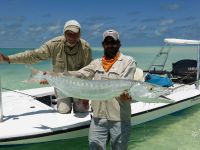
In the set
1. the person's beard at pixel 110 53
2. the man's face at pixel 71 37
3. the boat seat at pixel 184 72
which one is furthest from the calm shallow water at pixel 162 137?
the person's beard at pixel 110 53

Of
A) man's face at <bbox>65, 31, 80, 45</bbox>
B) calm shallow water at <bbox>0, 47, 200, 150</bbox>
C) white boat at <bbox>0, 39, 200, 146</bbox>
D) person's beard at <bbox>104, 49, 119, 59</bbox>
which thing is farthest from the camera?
calm shallow water at <bbox>0, 47, 200, 150</bbox>

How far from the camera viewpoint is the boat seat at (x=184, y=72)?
979 centimetres

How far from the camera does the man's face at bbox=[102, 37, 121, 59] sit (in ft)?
13.1

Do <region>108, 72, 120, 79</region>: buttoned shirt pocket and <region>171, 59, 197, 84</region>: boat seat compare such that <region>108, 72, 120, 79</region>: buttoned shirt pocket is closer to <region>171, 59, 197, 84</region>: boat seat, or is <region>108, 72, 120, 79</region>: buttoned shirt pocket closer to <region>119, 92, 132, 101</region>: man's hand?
<region>119, 92, 132, 101</region>: man's hand

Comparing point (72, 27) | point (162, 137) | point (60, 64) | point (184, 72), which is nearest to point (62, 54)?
point (60, 64)

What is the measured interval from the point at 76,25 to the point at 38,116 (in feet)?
5.37

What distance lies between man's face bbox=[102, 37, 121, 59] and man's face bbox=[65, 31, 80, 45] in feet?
4.24

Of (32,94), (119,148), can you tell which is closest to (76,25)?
(119,148)

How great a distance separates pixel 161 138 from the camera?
6910mm

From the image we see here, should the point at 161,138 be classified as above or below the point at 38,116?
below

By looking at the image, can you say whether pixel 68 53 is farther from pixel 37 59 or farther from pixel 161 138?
pixel 161 138

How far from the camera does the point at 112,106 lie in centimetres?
410

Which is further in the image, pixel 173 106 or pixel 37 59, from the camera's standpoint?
pixel 173 106

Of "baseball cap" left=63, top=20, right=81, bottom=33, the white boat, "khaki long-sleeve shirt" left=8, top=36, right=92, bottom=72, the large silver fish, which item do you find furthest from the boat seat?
the large silver fish
